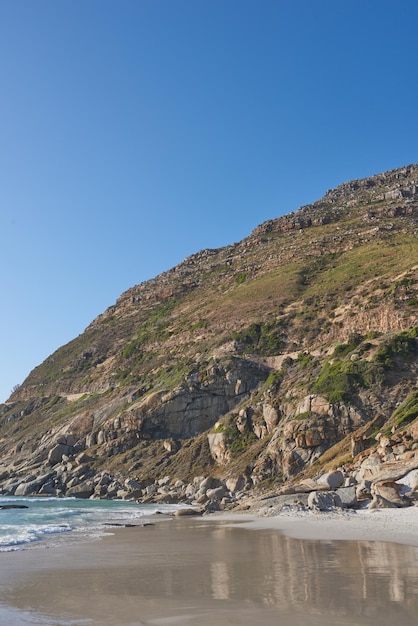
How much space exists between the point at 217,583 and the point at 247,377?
49.8m

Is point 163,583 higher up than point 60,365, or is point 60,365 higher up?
point 60,365

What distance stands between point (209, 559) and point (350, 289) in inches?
2346

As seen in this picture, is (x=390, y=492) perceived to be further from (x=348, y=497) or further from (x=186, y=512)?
(x=186, y=512)

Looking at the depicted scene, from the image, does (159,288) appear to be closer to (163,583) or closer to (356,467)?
(356,467)

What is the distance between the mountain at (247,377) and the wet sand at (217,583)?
771 inches

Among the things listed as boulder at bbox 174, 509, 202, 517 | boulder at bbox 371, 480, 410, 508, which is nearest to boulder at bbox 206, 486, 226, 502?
boulder at bbox 174, 509, 202, 517

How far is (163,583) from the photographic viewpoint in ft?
36.9

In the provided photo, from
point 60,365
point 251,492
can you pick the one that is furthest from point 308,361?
point 60,365

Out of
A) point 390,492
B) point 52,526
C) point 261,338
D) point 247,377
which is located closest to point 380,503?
point 390,492

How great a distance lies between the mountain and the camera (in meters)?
44.9

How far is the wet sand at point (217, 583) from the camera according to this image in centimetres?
827

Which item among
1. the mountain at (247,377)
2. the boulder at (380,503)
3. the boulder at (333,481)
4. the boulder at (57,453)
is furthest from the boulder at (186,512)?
the boulder at (57,453)

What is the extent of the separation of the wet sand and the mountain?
19594 millimetres

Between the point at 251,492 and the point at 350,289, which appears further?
the point at 350,289
